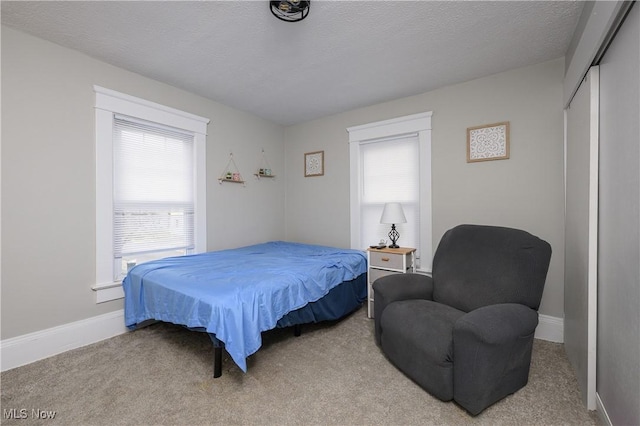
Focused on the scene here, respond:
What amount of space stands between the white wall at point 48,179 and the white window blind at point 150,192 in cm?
23

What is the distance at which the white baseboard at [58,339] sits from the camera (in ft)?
6.62

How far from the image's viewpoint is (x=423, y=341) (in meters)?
1.70

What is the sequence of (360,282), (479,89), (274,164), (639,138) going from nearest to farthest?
(639,138) < (479,89) < (360,282) < (274,164)

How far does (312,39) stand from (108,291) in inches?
111

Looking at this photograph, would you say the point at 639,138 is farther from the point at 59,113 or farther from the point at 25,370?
the point at 25,370

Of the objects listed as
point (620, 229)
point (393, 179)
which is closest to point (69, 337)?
point (393, 179)

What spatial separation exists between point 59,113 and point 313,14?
2188mm

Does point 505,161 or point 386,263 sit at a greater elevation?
point 505,161

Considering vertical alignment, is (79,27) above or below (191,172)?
above

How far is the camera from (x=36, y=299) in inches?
85.0

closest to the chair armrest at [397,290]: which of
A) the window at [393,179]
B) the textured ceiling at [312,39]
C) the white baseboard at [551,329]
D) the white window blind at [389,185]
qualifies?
the window at [393,179]

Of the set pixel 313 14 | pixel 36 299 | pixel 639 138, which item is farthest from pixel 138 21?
pixel 639 138

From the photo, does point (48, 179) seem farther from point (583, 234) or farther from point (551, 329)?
point (551, 329)

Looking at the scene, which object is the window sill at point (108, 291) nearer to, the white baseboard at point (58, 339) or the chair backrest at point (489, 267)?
the white baseboard at point (58, 339)
